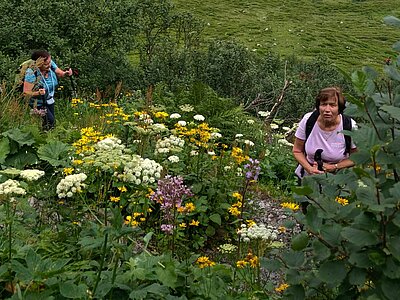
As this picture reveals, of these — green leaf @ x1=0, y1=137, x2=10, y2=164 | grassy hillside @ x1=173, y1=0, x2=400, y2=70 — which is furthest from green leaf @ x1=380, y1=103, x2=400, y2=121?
grassy hillside @ x1=173, y1=0, x2=400, y2=70

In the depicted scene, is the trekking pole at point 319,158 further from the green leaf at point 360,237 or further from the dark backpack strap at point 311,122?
the green leaf at point 360,237

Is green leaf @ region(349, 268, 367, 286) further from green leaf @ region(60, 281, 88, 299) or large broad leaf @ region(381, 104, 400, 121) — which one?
green leaf @ region(60, 281, 88, 299)

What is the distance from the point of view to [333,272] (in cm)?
261

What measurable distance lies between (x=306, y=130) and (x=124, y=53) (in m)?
14.7

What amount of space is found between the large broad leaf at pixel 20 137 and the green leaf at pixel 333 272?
4.03 meters

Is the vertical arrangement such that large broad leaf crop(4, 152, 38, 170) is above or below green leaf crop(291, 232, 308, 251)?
below

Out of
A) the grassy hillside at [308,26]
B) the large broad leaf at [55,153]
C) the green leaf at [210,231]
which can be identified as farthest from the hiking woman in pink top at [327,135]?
the grassy hillside at [308,26]

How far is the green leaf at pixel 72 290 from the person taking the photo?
9.94ft

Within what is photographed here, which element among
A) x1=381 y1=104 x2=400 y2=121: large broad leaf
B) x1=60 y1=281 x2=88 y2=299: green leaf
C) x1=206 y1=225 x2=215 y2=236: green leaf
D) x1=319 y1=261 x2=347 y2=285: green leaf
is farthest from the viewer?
x1=206 y1=225 x2=215 y2=236: green leaf

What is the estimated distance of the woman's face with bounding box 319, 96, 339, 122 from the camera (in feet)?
17.5

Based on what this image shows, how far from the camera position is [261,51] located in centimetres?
5131

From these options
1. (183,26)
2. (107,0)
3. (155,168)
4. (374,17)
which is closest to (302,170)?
(155,168)

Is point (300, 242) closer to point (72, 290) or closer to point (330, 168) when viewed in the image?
point (72, 290)

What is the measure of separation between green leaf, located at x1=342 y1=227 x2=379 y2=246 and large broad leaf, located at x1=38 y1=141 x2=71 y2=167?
3625mm
